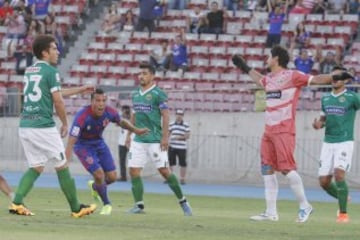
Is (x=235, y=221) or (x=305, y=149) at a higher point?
(x=235, y=221)

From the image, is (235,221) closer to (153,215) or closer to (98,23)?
(153,215)

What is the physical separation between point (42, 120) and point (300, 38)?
19939mm

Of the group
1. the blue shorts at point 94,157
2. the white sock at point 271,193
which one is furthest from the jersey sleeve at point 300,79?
the blue shorts at point 94,157

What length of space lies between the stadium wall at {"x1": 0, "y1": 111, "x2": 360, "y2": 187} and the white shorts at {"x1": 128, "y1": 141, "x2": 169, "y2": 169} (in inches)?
470

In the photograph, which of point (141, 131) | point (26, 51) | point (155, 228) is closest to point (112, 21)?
point (26, 51)

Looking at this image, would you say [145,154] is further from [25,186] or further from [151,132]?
[25,186]

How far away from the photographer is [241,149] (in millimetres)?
32125

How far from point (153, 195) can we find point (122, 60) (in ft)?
36.8


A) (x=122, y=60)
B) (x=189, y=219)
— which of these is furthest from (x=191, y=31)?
(x=189, y=219)

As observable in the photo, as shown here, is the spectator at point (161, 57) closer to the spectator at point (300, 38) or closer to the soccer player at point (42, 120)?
the spectator at point (300, 38)

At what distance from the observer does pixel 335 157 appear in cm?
1983

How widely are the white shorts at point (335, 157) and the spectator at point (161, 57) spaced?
16.4 metres

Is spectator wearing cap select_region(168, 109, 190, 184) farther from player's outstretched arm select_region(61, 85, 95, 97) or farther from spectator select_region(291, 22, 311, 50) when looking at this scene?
player's outstretched arm select_region(61, 85, 95, 97)

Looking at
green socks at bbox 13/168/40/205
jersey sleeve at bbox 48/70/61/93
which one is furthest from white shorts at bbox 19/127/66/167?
jersey sleeve at bbox 48/70/61/93
